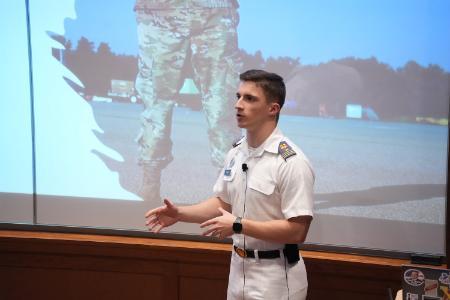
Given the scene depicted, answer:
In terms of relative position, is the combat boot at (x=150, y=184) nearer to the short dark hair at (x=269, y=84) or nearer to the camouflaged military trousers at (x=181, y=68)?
the camouflaged military trousers at (x=181, y=68)

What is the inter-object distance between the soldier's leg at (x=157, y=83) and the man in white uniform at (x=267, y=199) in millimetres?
985

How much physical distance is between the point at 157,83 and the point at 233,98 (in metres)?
0.49

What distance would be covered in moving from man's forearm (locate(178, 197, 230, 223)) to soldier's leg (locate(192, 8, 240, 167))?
2.44ft

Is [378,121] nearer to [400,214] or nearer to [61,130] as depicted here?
[400,214]

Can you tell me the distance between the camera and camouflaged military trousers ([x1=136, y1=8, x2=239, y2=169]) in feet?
9.80

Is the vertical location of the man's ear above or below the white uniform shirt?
above

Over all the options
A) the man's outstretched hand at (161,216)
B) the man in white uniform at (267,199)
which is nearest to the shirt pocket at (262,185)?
the man in white uniform at (267,199)

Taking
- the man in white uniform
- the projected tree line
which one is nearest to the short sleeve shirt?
the man in white uniform

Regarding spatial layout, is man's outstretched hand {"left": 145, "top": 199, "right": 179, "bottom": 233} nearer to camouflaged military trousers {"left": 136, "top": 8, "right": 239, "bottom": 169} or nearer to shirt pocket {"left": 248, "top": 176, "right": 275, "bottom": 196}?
shirt pocket {"left": 248, "top": 176, "right": 275, "bottom": 196}

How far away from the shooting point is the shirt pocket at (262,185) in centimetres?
205

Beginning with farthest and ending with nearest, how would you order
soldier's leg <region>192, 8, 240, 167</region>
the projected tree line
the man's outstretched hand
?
soldier's leg <region>192, 8, 240, 167</region> < the projected tree line < the man's outstretched hand

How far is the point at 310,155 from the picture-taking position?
115 inches

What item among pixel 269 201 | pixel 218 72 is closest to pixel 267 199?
pixel 269 201

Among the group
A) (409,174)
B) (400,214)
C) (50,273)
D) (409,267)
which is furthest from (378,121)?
(50,273)
